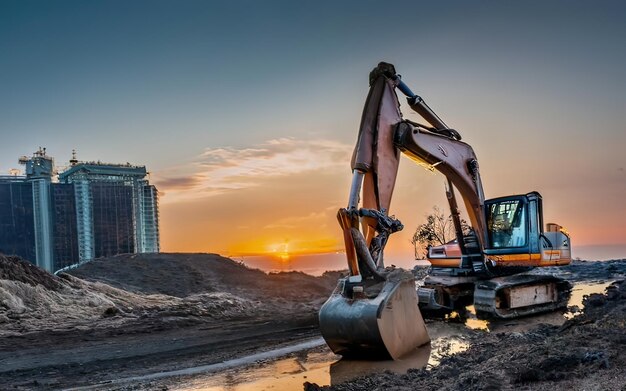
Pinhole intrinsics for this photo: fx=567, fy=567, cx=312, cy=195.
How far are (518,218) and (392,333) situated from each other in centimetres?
588

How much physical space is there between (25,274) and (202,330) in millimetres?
6718

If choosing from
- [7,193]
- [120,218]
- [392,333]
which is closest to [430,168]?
[392,333]

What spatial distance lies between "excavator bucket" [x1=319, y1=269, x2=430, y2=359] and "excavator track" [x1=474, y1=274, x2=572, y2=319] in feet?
12.4

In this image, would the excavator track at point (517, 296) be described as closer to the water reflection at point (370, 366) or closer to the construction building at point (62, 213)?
the water reflection at point (370, 366)

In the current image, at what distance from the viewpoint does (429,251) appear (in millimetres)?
14211

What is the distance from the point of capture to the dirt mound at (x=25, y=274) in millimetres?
15866

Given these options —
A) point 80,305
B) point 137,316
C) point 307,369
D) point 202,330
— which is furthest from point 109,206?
point 307,369

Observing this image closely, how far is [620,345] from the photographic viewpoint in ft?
20.9

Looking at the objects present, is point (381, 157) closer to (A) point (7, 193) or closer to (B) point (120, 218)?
(B) point (120, 218)

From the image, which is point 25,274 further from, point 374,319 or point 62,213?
point 62,213

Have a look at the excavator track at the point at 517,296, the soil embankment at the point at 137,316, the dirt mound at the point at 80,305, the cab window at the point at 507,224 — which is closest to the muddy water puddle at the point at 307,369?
the soil embankment at the point at 137,316

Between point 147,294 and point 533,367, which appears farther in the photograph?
point 147,294

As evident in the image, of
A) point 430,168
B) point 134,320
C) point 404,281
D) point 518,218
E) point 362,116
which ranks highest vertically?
point 362,116

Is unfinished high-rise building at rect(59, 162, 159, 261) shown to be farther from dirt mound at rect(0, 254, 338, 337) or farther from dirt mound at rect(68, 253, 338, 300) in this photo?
dirt mound at rect(0, 254, 338, 337)
